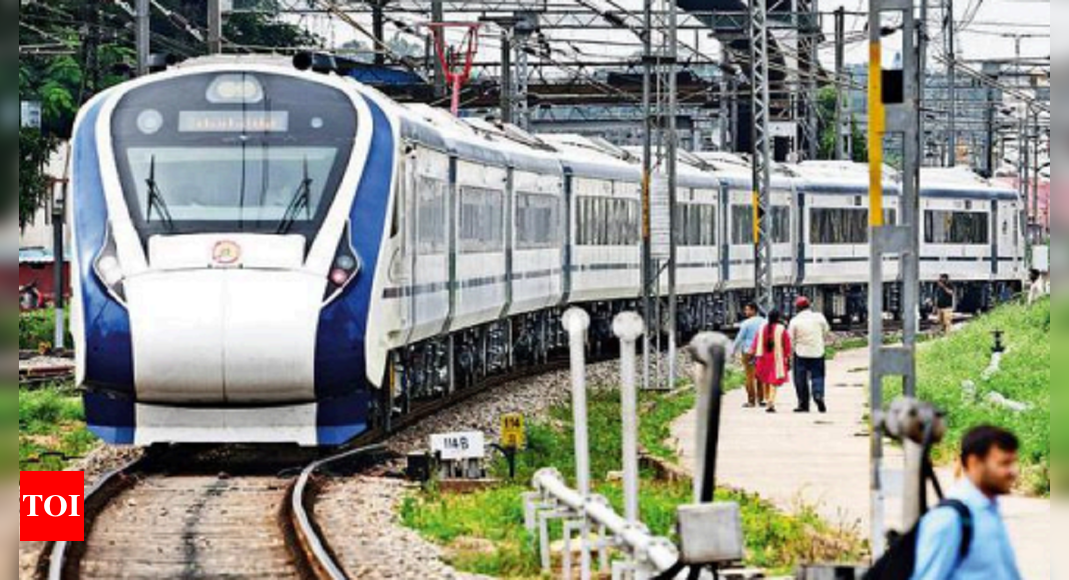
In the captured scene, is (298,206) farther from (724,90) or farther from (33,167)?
(724,90)

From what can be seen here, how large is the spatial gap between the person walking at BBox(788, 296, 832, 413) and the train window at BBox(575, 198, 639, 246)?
946cm

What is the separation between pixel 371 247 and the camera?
64.1ft

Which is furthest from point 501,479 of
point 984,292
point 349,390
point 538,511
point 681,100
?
point 681,100

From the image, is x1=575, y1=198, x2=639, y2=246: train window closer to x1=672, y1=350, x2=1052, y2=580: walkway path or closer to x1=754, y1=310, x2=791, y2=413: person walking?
x1=672, y1=350, x2=1052, y2=580: walkway path

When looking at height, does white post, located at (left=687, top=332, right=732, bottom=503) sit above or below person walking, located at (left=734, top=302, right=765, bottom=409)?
above

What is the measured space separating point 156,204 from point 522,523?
438 cm

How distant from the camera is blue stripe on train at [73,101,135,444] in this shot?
734 inches

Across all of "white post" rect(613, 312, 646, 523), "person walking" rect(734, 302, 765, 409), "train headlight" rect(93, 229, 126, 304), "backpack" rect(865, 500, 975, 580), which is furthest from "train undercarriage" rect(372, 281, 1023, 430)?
"backpack" rect(865, 500, 975, 580)

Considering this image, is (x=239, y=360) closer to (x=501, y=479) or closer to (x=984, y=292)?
(x=501, y=479)

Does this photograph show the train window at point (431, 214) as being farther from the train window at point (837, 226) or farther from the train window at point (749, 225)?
the train window at point (837, 226)

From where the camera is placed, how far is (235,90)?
1991 cm

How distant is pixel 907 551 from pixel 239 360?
1100 cm

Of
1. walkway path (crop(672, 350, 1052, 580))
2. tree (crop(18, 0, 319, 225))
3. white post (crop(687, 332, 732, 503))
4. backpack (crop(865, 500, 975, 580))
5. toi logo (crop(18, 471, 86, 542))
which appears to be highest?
tree (crop(18, 0, 319, 225))

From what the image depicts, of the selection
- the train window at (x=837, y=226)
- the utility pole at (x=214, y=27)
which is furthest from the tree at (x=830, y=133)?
the utility pole at (x=214, y=27)
